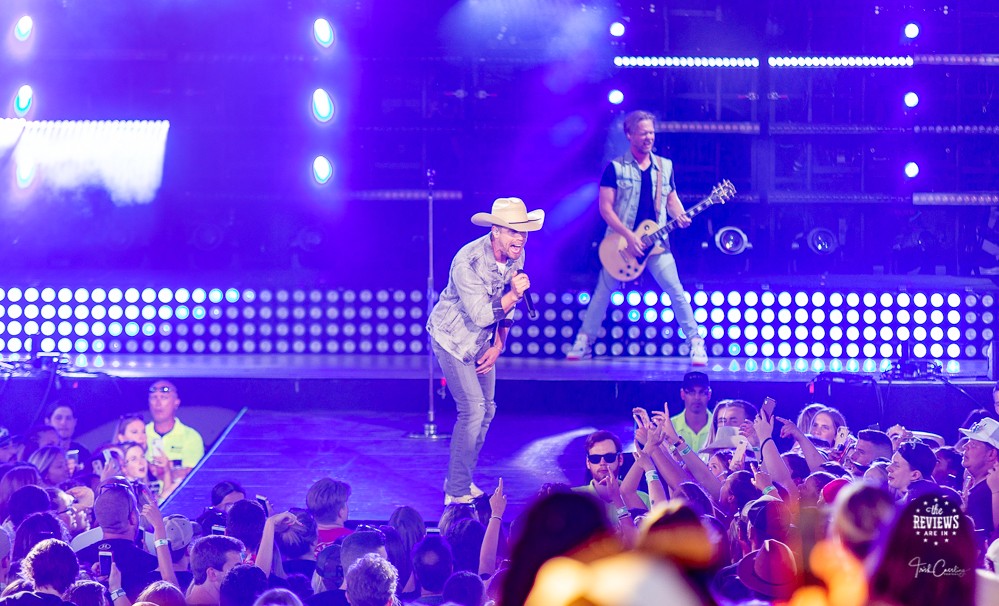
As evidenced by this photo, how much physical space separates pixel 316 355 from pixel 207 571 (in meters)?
5.19

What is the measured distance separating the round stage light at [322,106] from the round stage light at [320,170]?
321 mm

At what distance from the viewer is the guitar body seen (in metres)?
8.52

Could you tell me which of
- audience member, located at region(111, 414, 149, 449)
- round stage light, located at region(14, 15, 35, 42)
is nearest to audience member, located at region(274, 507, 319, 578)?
audience member, located at region(111, 414, 149, 449)

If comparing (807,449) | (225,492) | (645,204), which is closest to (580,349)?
(645,204)

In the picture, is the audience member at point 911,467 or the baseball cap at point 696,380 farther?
the baseball cap at point 696,380

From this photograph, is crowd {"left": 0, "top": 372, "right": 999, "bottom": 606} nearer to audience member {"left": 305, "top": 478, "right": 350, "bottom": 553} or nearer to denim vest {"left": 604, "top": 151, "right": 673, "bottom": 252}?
audience member {"left": 305, "top": 478, "right": 350, "bottom": 553}

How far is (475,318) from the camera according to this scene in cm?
614

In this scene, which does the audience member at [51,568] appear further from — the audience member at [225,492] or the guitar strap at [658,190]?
the guitar strap at [658,190]

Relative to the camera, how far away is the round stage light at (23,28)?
9.73 m

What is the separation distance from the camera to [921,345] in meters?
8.83

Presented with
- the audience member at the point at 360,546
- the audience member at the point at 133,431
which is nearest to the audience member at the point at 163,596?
the audience member at the point at 360,546

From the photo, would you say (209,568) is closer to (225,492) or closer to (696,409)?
(225,492)

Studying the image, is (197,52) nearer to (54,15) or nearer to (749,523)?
(54,15)

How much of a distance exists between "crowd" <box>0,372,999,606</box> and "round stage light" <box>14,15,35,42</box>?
3832 millimetres
